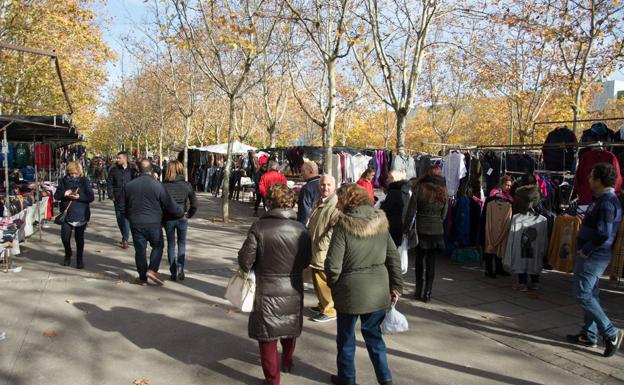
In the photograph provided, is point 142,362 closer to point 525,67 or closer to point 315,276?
point 315,276

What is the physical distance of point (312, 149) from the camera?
15.2 m

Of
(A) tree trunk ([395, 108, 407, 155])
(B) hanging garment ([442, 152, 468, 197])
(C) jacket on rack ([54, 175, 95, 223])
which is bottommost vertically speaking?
(C) jacket on rack ([54, 175, 95, 223])

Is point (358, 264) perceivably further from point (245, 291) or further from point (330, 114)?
point (330, 114)

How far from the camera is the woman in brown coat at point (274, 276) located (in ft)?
11.4

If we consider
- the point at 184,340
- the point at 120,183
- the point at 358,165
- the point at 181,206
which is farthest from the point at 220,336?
the point at 358,165

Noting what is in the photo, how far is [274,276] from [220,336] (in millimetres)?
1741

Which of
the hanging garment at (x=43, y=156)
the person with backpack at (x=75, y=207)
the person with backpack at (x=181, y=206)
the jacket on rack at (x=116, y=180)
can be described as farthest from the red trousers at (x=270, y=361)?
the hanging garment at (x=43, y=156)

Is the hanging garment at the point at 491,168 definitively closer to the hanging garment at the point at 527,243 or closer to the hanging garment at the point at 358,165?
the hanging garment at the point at 527,243

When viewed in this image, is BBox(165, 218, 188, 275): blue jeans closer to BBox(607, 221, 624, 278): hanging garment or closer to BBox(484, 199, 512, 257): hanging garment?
BBox(484, 199, 512, 257): hanging garment

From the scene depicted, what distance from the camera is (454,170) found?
353 inches

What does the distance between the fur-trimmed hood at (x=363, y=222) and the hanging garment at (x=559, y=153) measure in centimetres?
553

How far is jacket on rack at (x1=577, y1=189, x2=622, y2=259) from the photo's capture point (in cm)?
448

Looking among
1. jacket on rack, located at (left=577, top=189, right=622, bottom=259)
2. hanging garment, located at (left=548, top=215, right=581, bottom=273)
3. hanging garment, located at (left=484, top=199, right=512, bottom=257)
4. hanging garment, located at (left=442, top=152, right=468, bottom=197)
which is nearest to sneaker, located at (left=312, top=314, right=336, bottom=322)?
jacket on rack, located at (left=577, top=189, right=622, bottom=259)

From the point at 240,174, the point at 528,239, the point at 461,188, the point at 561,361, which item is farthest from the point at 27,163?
the point at 561,361
